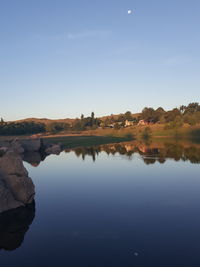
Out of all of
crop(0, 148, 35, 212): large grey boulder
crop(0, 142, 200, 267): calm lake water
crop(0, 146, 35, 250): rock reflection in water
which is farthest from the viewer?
crop(0, 148, 35, 212): large grey boulder

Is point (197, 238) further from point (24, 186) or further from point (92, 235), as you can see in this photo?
point (24, 186)

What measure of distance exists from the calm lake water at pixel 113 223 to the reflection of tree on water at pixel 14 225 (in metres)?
0.23

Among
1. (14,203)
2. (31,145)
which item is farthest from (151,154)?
(14,203)

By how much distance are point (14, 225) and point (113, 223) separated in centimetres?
831

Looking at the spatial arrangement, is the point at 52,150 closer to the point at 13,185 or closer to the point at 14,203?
the point at 13,185

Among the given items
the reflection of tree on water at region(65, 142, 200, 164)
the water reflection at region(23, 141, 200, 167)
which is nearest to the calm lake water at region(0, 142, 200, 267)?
the reflection of tree on water at region(65, 142, 200, 164)

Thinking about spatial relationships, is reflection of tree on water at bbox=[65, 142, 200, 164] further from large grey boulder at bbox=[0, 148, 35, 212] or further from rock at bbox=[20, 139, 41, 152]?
large grey boulder at bbox=[0, 148, 35, 212]

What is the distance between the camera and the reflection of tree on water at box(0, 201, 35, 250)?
20752mm

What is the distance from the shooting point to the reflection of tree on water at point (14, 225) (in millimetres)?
20752

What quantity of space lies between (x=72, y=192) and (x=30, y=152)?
5890 centimetres

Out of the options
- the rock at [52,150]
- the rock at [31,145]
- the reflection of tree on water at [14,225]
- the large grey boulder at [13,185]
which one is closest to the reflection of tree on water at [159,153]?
the rock at [52,150]

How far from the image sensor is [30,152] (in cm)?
9094

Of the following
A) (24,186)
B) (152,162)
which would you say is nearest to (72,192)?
(24,186)

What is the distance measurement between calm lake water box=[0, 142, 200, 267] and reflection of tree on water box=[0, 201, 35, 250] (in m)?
0.23
